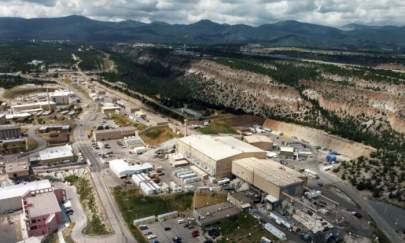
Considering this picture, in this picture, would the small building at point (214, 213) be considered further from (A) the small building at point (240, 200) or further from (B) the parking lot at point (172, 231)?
(B) the parking lot at point (172, 231)

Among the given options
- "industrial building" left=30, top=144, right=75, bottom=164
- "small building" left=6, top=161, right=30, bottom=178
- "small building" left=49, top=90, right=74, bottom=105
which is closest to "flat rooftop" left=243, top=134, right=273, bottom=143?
"industrial building" left=30, top=144, right=75, bottom=164

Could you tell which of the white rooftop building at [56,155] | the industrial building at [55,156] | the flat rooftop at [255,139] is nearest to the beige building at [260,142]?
the flat rooftop at [255,139]

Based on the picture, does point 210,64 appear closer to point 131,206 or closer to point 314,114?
point 314,114

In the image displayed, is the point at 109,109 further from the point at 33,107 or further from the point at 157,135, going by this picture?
the point at 157,135

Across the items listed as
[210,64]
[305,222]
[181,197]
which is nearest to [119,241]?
[181,197]

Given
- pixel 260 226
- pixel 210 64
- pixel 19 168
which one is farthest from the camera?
pixel 210 64

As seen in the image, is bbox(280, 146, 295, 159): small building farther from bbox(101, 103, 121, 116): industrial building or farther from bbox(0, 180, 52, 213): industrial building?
bbox(101, 103, 121, 116): industrial building

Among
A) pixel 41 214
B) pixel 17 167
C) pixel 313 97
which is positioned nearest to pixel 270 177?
pixel 41 214
